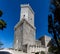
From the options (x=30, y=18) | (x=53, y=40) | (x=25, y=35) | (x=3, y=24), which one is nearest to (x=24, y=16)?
(x=30, y=18)

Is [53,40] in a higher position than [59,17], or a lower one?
lower

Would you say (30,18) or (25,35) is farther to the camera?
(30,18)

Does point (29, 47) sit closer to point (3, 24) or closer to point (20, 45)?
point (20, 45)

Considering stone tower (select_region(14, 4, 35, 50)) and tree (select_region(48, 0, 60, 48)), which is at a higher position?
stone tower (select_region(14, 4, 35, 50))

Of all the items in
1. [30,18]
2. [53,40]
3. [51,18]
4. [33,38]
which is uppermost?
[30,18]

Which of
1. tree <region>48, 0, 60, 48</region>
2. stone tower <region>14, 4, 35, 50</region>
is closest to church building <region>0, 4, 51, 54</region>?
stone tower <region>14, 4, 35, 50</region>

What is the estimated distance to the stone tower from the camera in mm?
64119

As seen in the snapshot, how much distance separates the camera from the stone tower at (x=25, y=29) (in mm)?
64119

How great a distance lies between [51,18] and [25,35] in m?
46.8

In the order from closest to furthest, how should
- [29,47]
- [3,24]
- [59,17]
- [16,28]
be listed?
[59,17], [3,24], [29,47], [16,28]

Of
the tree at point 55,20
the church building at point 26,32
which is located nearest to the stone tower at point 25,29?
the church building at point 26,32

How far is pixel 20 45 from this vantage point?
62.7m

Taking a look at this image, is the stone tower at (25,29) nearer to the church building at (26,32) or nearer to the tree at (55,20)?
the church building at (26,32)

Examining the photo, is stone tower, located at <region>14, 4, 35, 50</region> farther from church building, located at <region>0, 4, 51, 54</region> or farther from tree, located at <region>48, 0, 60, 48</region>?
tree, located at <region>48, 0, 60, 48</region>
